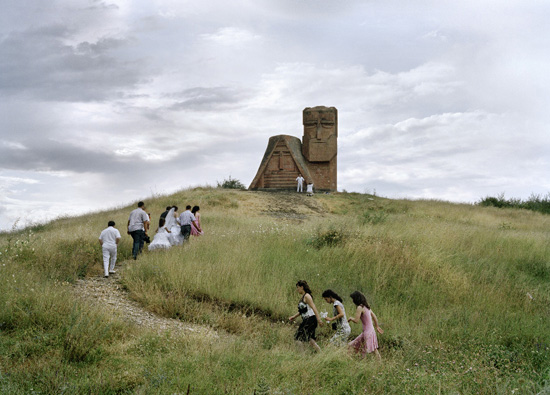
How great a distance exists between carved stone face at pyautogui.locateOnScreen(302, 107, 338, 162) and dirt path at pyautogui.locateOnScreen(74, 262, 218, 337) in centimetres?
1980

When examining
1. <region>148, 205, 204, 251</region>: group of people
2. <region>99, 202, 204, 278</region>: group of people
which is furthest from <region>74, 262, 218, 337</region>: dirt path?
<region>148, 205, 204, 251</region>: group of people

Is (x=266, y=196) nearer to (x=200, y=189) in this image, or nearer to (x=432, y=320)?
(x=200, y=189)

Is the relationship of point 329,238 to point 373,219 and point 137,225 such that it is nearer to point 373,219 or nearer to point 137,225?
point 373,219

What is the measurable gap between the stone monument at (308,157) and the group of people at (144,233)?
1577cm

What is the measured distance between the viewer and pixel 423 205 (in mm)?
26547

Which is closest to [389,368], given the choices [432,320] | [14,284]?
[432,320]

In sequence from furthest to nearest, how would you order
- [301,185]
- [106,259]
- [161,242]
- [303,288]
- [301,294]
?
[301,185]
[161,242]
[106,259]
[301,294]
[303,288]

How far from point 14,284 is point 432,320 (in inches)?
290

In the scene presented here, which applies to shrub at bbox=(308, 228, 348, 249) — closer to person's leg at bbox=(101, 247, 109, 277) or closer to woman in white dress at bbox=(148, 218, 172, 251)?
woman in white dress at bbox=(148, 218, 172, 251)

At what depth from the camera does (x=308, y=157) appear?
2970 cm

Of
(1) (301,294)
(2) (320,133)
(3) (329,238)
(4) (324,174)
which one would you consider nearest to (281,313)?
(1) (301,294)

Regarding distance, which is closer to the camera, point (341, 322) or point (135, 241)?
point (341, 322)

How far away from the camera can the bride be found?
1282cm

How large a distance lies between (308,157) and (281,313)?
71.7 feet
